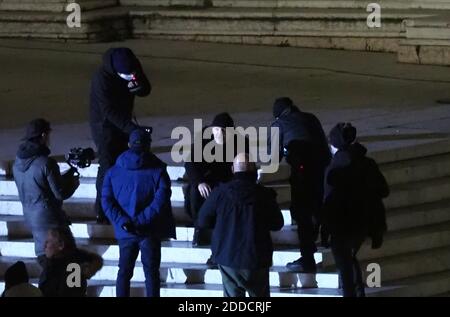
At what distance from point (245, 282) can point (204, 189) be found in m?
1.33

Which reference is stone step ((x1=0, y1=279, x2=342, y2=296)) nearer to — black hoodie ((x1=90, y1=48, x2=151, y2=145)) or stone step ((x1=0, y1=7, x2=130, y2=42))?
black hoodie ((x1=90, y1=48, x2=151, y2=145))

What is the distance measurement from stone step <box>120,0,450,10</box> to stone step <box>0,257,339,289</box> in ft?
27.9

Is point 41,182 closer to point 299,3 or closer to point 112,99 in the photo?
point 112,99

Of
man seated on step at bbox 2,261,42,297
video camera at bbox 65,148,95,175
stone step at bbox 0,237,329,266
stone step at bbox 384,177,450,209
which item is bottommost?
man seated on step at bbox 2,261,42,297

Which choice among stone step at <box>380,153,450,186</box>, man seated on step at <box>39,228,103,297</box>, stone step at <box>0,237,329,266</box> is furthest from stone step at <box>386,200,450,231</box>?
man seated on step at <box>39,228,103,297</box>

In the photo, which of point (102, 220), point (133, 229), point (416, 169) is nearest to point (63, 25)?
point (416, 169)

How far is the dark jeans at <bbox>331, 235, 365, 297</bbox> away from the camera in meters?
13.7

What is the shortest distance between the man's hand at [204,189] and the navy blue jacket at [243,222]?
100cm

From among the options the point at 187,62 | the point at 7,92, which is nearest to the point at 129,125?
the point at 7,92

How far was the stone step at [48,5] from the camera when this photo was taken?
23516 mm

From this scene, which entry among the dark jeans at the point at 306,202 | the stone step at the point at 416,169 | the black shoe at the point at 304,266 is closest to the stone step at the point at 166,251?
the black shoe at the point at 304,266

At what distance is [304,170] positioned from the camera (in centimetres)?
1427

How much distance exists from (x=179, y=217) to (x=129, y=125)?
112cm
